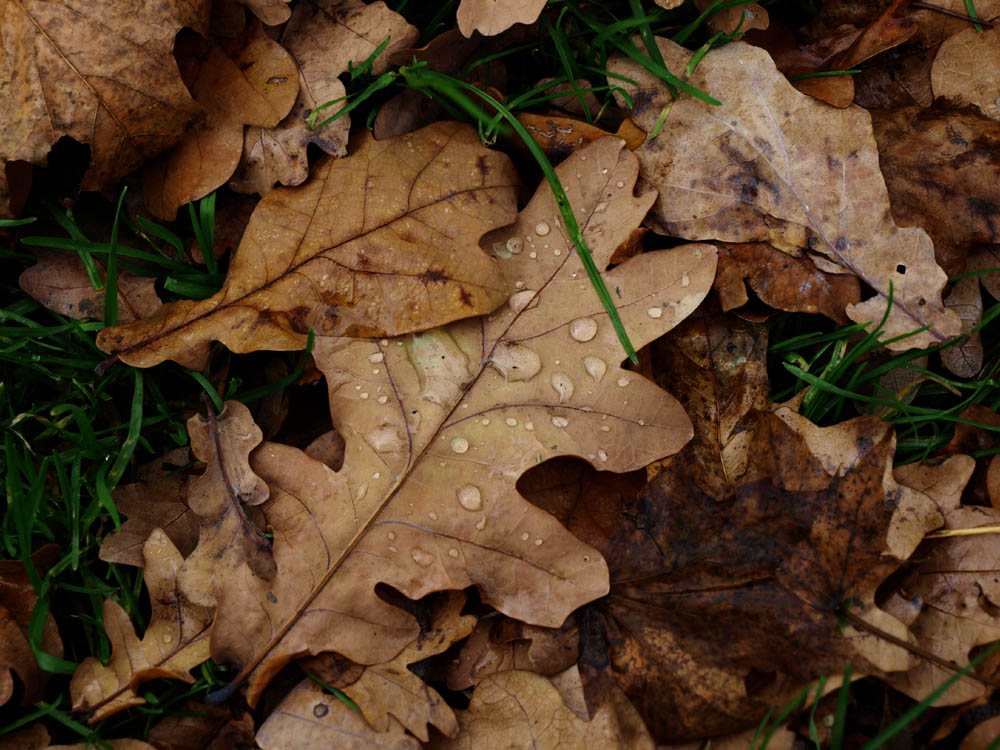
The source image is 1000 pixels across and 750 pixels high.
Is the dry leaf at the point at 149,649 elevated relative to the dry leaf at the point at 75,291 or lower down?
lower down

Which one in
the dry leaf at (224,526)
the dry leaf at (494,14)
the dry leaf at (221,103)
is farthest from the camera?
the dry leaf at (221,103)

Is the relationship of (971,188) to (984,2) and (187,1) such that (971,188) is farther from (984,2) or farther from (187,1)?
(187,1)

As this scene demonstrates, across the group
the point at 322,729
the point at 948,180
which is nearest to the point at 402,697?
the point at 322,729

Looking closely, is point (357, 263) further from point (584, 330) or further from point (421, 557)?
point (421, 557)

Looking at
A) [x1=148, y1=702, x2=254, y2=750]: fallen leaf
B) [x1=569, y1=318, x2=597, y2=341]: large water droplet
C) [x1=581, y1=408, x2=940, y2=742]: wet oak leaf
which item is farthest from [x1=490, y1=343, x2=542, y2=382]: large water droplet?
[x1=148, y1=702, x2=254, y2=750]: fallen leaf

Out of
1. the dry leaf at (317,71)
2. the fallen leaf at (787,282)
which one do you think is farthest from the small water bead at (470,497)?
the dry leaf at (317,71)

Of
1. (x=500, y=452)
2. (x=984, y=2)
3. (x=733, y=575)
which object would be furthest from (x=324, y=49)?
(x=984, y=2)

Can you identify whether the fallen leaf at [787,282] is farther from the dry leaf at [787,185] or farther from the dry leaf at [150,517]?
the dry leaf at [150,517]
